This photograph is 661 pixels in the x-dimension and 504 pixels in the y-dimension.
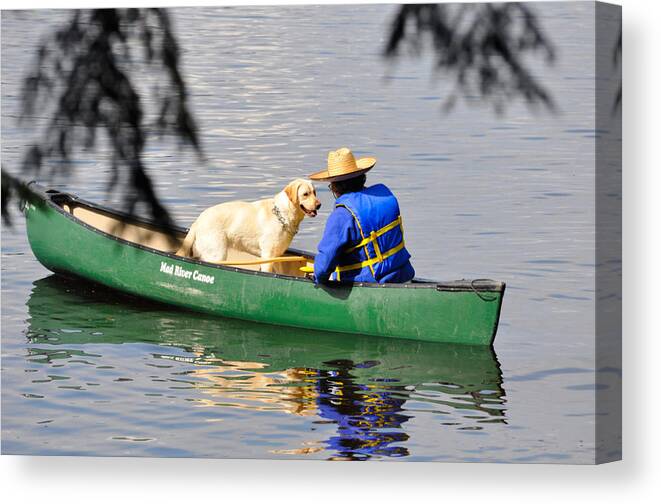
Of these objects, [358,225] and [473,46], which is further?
[358,225]

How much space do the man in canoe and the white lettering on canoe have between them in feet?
4.45

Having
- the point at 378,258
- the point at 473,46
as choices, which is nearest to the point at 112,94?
the point at 473,46

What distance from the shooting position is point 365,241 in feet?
28.1

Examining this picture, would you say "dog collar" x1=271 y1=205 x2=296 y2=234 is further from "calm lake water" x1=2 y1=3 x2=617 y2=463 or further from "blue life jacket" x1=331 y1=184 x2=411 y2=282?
"blue life jacket" x1=331 y1=184 x2=411 y2=282

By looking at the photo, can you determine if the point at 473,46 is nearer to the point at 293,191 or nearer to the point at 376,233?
the point at 376,233

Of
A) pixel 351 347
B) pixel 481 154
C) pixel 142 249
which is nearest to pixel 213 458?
pixel 351 347

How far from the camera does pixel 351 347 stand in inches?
356

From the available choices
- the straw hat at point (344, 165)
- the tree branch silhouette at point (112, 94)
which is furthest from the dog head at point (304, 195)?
the tree branch silhouette at point (112, 94)

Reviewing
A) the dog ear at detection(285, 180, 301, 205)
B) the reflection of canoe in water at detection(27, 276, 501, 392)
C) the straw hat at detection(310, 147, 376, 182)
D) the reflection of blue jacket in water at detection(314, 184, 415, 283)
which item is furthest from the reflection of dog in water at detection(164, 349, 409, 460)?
the dog ear at detection(285, 180, 301, 205)

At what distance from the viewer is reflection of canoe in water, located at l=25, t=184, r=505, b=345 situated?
8.41m

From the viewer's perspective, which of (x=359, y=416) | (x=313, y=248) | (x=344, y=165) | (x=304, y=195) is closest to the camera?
(x=359, y=416)

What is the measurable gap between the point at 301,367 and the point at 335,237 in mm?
927

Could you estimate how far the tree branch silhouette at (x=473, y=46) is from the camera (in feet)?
18.0

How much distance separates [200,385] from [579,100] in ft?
9.25
